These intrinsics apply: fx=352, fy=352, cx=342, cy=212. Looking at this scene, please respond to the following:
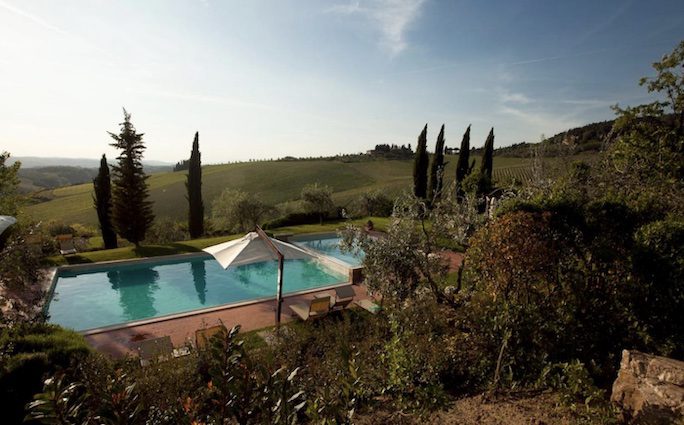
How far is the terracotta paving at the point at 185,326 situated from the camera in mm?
10305

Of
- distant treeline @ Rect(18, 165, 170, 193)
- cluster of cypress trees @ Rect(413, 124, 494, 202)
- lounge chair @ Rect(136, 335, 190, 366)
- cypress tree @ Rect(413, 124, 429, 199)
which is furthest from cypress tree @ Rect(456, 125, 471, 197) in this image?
distant treeline @ Rect(18, 165, 170, 193)

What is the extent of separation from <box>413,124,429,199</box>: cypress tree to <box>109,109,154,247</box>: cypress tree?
75.9ft

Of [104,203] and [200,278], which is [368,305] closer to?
[200,278]

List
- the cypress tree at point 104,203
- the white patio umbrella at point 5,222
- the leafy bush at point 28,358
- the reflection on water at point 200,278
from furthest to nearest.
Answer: the cypress tree at point 104,203
the reflection on water at point 200,278
the white patio umbrella at point 5,222
the leafy bush at point 28,358

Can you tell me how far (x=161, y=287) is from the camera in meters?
17.0

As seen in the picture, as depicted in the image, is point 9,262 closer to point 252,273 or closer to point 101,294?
point 101,294

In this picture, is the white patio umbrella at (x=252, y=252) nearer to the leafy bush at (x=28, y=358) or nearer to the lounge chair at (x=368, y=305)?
the lounge chair at (x=368, y=305)

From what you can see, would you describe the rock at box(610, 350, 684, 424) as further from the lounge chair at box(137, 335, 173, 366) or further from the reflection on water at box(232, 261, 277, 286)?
the reflection on water at box(232, 261, 277, 286)

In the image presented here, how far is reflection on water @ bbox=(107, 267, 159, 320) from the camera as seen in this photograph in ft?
47.1

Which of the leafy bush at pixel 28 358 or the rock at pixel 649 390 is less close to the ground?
the rock at pixel 649 390

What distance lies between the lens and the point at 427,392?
5406 mm

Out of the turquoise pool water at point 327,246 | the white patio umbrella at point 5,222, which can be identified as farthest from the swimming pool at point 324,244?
the white patio umbrella at point 5,222

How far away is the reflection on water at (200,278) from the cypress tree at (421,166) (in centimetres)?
2147

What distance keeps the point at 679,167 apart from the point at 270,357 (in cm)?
1495
